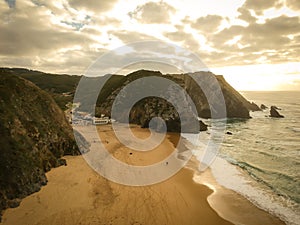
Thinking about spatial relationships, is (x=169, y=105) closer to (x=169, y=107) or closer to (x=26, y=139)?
(x=169, y=107)

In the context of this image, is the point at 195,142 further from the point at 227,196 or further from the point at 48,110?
the point at 48,110

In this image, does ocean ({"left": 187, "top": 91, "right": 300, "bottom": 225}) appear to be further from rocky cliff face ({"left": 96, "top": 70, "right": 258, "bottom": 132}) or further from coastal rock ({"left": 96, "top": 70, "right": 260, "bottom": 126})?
coastal rock ({"left": 96, "top": 70, "right": 260, "bottom": 126})

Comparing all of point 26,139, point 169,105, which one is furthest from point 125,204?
point 169,105

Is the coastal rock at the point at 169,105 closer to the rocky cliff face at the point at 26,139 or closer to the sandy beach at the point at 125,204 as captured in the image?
the rocky cliff face at the point at 26,139

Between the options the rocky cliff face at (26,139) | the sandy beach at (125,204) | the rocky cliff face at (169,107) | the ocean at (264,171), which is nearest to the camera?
the sandy beach at (125,204)

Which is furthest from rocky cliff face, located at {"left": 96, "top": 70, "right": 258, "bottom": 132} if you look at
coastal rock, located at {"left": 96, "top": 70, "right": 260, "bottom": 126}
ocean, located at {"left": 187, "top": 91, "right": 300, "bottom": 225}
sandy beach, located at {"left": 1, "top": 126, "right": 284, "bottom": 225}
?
sandy beach, located at {"left": 1, "top": 126, "right": 284, "bottom": 225}

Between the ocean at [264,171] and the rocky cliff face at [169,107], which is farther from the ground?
the rocky cliff face at [169,107]

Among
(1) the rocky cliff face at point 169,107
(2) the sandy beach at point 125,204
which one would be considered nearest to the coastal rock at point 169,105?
(1) the rocky cliff face at point 169,107
